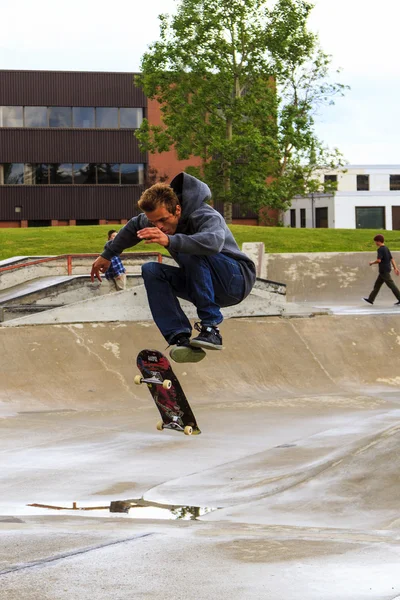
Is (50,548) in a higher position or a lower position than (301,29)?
lower

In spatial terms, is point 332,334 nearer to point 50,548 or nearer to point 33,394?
point 33,394

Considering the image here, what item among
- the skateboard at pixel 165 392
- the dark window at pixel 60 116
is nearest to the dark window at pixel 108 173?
the dark window at pixel 60 116

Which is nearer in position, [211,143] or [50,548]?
[50,548]

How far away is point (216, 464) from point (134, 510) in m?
2.31

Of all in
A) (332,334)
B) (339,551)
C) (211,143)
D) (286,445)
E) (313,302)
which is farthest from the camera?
(211,143)

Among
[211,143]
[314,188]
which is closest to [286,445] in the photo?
[211,143]

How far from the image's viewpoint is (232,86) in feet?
129

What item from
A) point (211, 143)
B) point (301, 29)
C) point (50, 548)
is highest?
point (301, 29)

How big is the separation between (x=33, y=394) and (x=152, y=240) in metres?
8.68

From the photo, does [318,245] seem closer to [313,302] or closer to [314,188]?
[313,302]

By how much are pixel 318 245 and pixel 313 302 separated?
632cm

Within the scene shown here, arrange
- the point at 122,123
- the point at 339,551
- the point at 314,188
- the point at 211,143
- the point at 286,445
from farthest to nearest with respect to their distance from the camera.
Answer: the point at 122,123, the point at 314,188, the point at 211,143, the point at 286,445, the point at 339,551

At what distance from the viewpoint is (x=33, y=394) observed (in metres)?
13.6

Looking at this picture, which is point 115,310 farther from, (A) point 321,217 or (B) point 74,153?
(A) point 321,217
